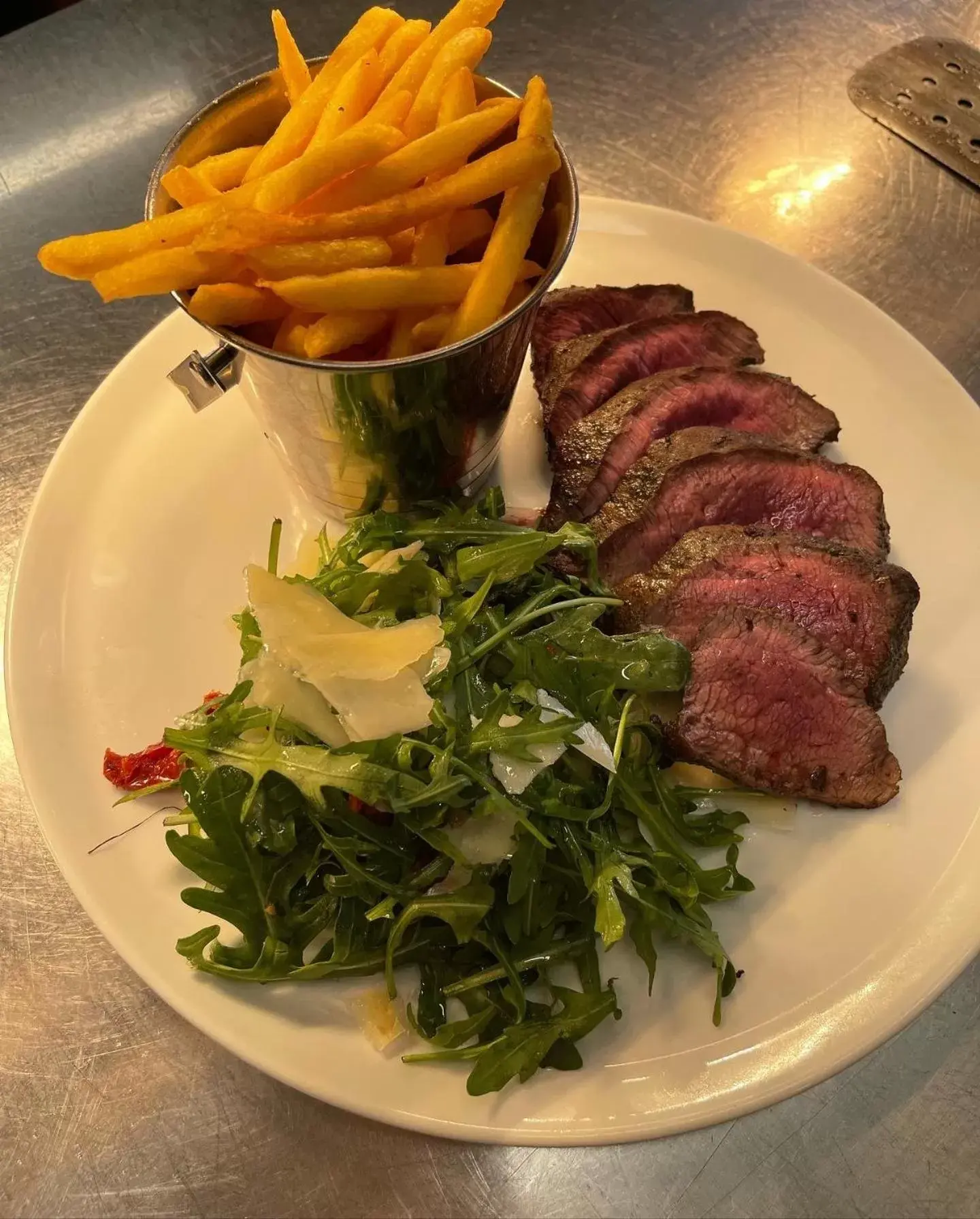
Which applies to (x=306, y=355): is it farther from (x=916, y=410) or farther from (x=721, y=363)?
(x=916, y=410)

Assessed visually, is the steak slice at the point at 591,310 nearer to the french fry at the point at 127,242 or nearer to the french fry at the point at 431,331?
the french fry at the point at 431,331

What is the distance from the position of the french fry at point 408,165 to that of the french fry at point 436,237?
0.05 m

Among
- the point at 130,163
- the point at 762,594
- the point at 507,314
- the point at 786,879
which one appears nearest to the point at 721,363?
the point at 762,594

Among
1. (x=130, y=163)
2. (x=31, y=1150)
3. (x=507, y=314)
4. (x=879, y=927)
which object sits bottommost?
(x=879, y=927)

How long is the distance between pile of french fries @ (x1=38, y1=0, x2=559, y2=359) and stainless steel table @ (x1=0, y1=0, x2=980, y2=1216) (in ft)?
4.18

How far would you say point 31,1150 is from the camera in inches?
69.7

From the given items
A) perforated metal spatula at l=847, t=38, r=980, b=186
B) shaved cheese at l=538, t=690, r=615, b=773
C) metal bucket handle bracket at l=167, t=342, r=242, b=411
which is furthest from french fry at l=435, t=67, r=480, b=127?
perforated metal spatula at l=847, t=38, r=980, b=186

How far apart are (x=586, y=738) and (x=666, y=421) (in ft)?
2.99

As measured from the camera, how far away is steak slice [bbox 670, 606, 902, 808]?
71.1 inches

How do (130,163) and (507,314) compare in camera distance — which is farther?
(130,163)

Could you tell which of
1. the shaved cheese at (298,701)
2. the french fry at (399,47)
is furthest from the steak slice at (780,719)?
the french fry at (399,47)

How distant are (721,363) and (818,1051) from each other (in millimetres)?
1605

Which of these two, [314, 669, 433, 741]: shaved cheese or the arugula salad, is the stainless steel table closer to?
the arugula salad

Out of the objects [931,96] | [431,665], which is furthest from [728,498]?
[931,96]
